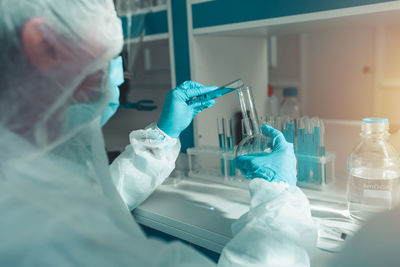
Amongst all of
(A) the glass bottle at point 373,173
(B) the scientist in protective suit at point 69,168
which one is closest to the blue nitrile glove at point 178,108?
(B) the scientist in protective suit at point 69,168

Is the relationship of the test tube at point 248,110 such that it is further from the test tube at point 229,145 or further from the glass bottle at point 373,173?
the glass bottle at point 373,173

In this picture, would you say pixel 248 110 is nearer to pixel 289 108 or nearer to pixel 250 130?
pixel 250 130

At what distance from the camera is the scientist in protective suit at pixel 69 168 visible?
1.74 feet

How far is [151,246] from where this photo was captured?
0.59 m

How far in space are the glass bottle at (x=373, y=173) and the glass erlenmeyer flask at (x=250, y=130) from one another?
279mm

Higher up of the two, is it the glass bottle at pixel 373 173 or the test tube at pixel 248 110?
the test tube at pixel 248 110

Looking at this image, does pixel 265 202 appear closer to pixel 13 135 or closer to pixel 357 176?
pixel 357 176

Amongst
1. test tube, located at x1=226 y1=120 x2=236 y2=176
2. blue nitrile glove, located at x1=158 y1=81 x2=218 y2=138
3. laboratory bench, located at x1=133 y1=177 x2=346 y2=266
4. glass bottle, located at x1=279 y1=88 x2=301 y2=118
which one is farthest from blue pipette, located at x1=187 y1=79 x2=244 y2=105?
glass bottle, located at x1=279 y1=88 x2=301 y2=118

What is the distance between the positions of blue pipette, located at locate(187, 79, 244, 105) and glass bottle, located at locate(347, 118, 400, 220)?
39cm

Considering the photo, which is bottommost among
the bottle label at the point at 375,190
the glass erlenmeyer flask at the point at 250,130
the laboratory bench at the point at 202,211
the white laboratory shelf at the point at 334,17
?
the laboratory bench at the point at 202,211

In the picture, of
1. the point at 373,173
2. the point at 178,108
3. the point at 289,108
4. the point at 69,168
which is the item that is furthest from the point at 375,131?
the point at 289,108

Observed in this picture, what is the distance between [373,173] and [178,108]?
643 millimetres

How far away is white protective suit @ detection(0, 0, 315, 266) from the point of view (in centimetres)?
53

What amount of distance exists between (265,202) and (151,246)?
31 cm
